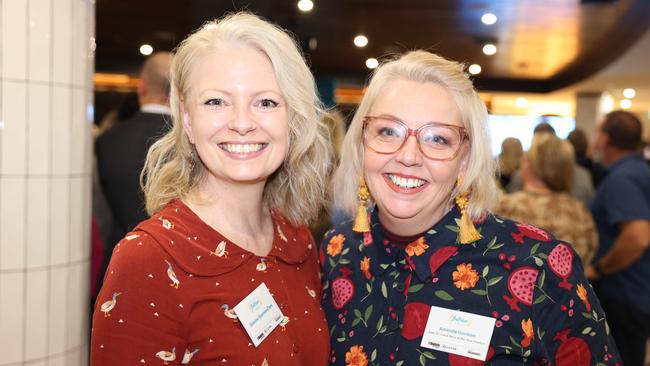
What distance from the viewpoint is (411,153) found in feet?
5.54

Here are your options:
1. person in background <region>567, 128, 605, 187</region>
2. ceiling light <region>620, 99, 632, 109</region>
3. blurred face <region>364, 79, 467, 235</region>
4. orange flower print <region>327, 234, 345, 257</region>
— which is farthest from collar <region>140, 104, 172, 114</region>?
ceiling light <region>620, 99, 632, 109</region>

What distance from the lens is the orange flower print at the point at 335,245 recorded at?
2000 mm

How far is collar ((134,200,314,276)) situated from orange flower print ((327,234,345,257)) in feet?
0.85

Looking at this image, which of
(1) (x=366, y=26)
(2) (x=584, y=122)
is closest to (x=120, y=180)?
(1) (x=366, y=26)

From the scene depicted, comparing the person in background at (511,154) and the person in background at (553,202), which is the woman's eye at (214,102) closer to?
the person in background at (553,202)

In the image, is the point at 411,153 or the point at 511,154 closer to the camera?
the point at 411,153

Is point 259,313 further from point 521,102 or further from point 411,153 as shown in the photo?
point 521,102

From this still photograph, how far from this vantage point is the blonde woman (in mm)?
1412

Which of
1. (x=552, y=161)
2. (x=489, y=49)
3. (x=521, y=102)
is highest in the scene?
(x=489, y=49)

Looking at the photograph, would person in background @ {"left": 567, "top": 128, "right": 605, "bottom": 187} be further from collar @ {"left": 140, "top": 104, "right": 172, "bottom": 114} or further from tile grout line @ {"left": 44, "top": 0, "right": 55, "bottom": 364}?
tile grout line @ {"left": 44, "top": 0, "right": 55, "bottom": 364}

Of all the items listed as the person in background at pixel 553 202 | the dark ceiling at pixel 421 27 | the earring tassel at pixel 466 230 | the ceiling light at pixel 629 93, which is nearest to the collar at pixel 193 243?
the earring tassel at pixel 466 230

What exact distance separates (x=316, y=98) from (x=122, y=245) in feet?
2.25

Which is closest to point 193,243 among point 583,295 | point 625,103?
point 583,295

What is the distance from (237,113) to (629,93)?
14.7 meters
